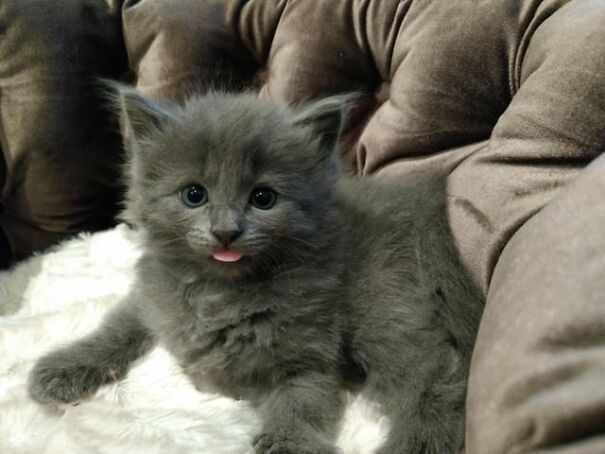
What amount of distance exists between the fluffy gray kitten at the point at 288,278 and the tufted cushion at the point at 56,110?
21.3 inches

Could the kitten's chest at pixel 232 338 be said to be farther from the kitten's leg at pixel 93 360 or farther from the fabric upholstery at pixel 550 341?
the fabric upholstery at pixel 550 341

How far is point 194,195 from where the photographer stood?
3.33 feet

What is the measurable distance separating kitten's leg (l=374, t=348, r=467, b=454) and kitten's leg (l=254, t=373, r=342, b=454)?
92mm

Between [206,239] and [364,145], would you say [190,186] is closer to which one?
[206,239]

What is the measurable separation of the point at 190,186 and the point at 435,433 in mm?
578

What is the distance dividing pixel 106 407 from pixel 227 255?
39 centimetres

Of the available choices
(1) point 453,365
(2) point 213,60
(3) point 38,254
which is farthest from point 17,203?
(1) point 453,365

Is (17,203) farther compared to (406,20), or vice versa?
(17,203)

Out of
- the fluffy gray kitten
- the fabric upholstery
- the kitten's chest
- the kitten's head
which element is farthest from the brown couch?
the kitten's chest

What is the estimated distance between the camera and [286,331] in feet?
3.35

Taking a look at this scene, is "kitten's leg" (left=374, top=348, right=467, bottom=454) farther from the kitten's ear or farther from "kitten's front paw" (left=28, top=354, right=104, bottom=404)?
"kitten's front paw" (left=28, top=354, right=104, bottom=404)

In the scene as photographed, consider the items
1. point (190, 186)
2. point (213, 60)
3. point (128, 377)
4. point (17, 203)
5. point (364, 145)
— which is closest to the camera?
point (190, 186)

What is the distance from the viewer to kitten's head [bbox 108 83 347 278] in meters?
0.99

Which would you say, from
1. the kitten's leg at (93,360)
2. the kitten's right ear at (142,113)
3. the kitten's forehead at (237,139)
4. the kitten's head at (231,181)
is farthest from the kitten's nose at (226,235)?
the kitten's leg at (93,360)
